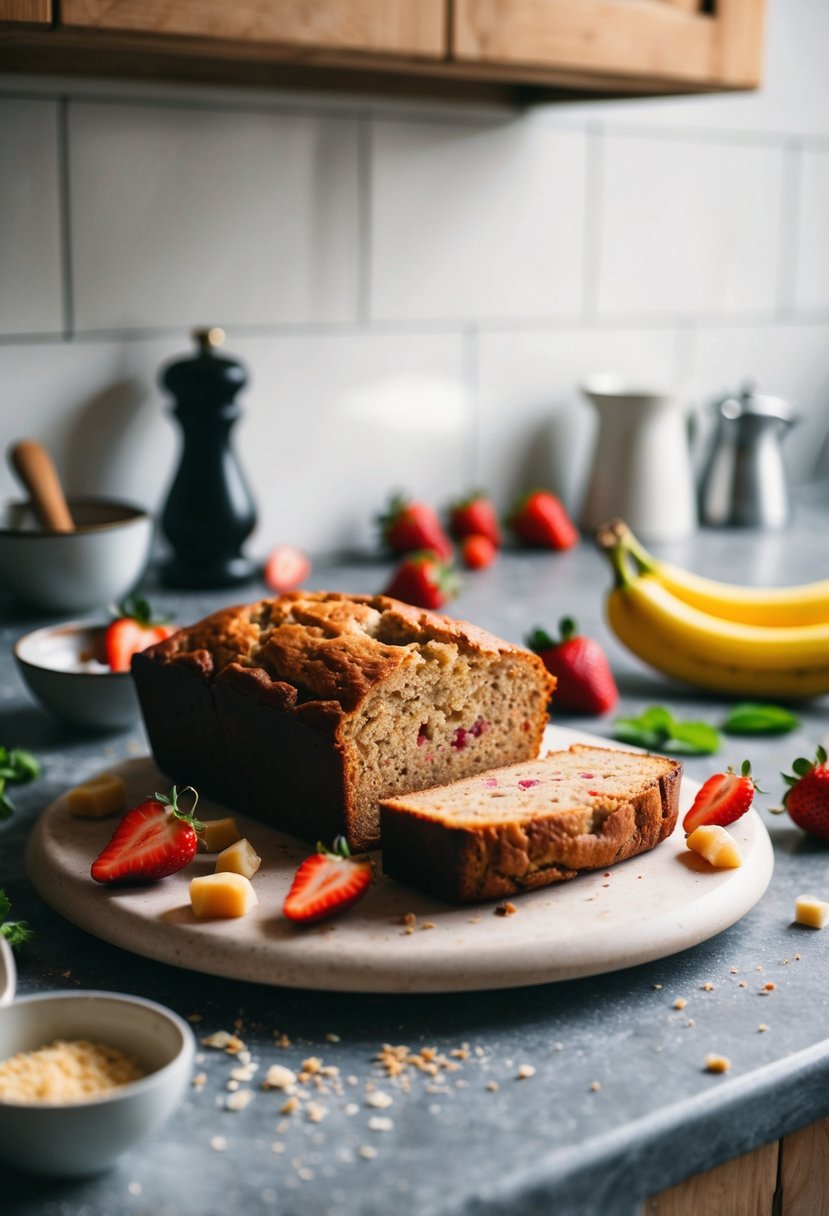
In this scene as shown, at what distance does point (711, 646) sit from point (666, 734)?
199 millimetres

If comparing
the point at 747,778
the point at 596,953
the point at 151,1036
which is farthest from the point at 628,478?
the point at 151,1036

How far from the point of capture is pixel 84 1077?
0.74 meters

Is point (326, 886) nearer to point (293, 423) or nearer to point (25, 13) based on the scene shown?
point (25, 13)

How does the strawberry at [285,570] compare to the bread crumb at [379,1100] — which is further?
the strawberry at [285,570]

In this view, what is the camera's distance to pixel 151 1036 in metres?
0.77

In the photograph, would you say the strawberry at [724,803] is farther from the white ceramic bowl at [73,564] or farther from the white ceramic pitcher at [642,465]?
the white ceramic pitcher at [642,465]

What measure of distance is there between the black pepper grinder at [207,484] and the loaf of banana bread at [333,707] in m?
0.68

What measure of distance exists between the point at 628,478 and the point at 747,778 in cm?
126

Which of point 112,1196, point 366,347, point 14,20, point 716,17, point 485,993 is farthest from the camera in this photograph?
point 366,347

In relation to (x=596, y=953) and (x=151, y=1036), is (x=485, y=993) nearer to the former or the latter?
(x=596, y=953)

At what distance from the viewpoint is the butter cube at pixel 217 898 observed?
0.94 m

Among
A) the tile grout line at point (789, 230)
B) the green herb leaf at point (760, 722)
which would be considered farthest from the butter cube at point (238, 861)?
the tile grout line at point (789, 230)

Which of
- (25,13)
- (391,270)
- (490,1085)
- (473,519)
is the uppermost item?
(25,13)

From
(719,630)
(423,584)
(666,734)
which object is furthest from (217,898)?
(423,584)
